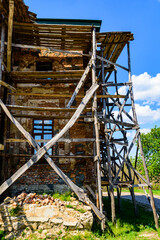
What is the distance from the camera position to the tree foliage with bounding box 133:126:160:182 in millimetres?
17438

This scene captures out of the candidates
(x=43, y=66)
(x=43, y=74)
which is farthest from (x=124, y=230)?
(x=43, y=66)

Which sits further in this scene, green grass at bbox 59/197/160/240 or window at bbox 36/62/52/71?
window at bbox 36/62/52/71

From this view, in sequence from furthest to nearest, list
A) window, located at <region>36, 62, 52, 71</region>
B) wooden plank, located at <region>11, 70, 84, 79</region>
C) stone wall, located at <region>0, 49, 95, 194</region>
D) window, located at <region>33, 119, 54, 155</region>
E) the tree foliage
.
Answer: the tree foliage → window, located at <region>36, 62, 52, 71</region> → window, located at <region>33, 119, 54, 155</region> → stone wall, located at <region>0, 49, 95, 194</region> → wooden plank, located at <region>11, 70, 84, 79</region>

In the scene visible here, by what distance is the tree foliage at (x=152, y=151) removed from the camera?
17.4m

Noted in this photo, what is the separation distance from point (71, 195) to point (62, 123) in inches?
122

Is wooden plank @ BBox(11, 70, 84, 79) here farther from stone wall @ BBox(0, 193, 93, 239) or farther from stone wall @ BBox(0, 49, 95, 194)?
stone wall @ BBox(0, 193, 93, 239)

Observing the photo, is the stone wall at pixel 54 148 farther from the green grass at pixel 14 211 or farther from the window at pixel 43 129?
the green grass at pixel 14 211

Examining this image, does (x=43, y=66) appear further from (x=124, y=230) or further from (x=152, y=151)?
(x=152, y=151)

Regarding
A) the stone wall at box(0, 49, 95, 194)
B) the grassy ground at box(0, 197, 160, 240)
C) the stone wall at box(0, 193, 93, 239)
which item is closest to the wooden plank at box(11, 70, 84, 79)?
the stone wall at box(0, 49, 95, 194)

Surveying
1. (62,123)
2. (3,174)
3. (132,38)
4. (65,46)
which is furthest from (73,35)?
(3,174)

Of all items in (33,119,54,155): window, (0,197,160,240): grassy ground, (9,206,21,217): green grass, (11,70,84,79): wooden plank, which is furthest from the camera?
(33,119,54,155): window

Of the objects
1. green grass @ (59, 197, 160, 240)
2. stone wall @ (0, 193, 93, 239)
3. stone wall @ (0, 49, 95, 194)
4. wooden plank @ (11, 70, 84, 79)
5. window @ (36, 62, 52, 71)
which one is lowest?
green grass @ (59, 197, 160, 240)

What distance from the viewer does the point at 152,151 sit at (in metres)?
18.8

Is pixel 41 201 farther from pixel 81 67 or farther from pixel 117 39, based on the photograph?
pixel 117 39
